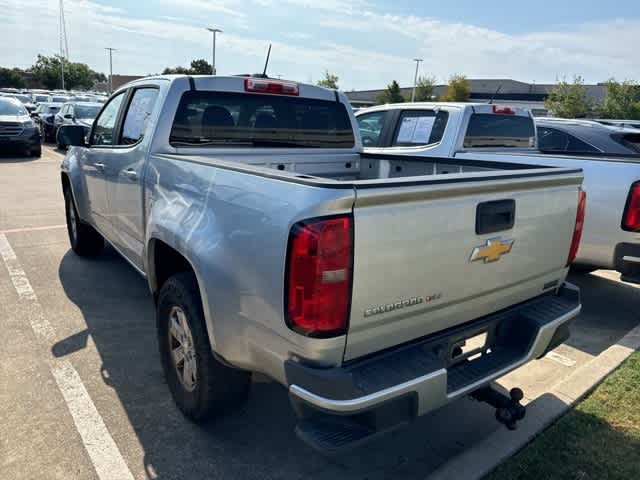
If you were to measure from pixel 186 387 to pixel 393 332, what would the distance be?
1.40 meters

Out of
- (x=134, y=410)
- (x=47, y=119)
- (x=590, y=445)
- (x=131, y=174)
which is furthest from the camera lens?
(x=47, y=119)

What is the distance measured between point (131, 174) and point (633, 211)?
164 inches

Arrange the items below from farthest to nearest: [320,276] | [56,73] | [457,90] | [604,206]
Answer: [56,73] < [457,90] < [604,206] < [320,276]

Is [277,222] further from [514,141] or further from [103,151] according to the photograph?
[514,141]

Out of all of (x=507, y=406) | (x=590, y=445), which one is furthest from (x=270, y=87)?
(x=590, y=445)

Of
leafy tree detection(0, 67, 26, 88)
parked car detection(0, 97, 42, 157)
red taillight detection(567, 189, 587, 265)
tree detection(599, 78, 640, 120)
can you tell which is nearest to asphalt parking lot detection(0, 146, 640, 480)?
red taillight detection(567, 189, 587, 265)

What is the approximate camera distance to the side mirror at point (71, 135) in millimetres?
4828

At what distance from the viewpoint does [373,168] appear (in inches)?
171

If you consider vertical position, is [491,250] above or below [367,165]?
below

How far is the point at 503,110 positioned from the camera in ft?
21.3

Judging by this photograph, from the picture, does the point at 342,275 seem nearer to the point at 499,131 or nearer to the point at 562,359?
the point at 562,359

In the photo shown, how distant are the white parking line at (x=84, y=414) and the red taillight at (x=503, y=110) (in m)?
5.40

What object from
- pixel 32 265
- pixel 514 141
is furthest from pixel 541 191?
pixel 32 265

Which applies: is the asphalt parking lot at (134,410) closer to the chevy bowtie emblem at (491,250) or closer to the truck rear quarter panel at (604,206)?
the truck rear quarter panel at (604,206)
